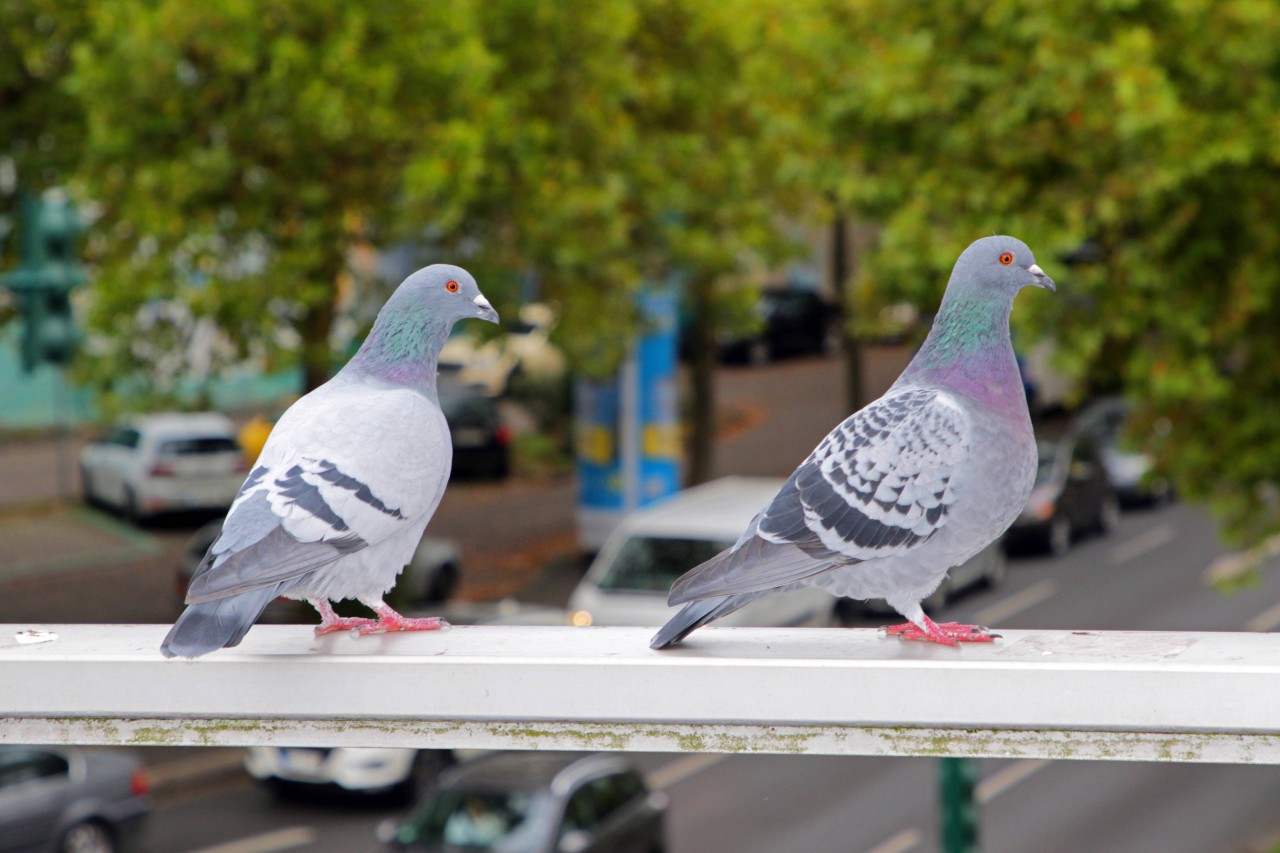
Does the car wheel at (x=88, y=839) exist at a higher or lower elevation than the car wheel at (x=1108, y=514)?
higher

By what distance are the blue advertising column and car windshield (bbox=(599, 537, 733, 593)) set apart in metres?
5.00

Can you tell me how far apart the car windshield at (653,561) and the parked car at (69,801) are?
4838 mm

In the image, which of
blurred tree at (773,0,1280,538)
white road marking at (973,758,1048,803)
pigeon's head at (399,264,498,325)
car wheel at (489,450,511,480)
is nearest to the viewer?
pigeon's head at (399,264,498,325)

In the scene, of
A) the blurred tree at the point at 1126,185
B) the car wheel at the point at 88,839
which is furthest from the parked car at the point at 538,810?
the blurred tree at the point at 1126,185

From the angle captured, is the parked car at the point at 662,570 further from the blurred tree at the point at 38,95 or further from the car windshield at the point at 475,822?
the blurred tree at the point at 38,95

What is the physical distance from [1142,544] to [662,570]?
437 inches

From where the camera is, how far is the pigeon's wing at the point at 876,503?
3252mm

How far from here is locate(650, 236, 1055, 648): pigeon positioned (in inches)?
128

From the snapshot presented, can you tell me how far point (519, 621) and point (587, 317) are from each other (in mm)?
3269

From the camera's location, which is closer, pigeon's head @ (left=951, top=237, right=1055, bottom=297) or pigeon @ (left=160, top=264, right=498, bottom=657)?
pigeon @ (left=160, top=264, right=498, bottom=657)

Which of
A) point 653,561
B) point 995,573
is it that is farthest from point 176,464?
point 995,573

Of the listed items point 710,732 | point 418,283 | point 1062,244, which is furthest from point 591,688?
point 1062,244

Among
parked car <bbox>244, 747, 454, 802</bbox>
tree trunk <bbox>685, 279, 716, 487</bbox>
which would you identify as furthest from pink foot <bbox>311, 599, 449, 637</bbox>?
tree trunk <bbox>685, 279, 716, 487</bbox>

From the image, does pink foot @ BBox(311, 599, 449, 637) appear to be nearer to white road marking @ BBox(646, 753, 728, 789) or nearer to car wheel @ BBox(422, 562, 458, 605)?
white road marking @ BBox(646, 753, 728, 789)
